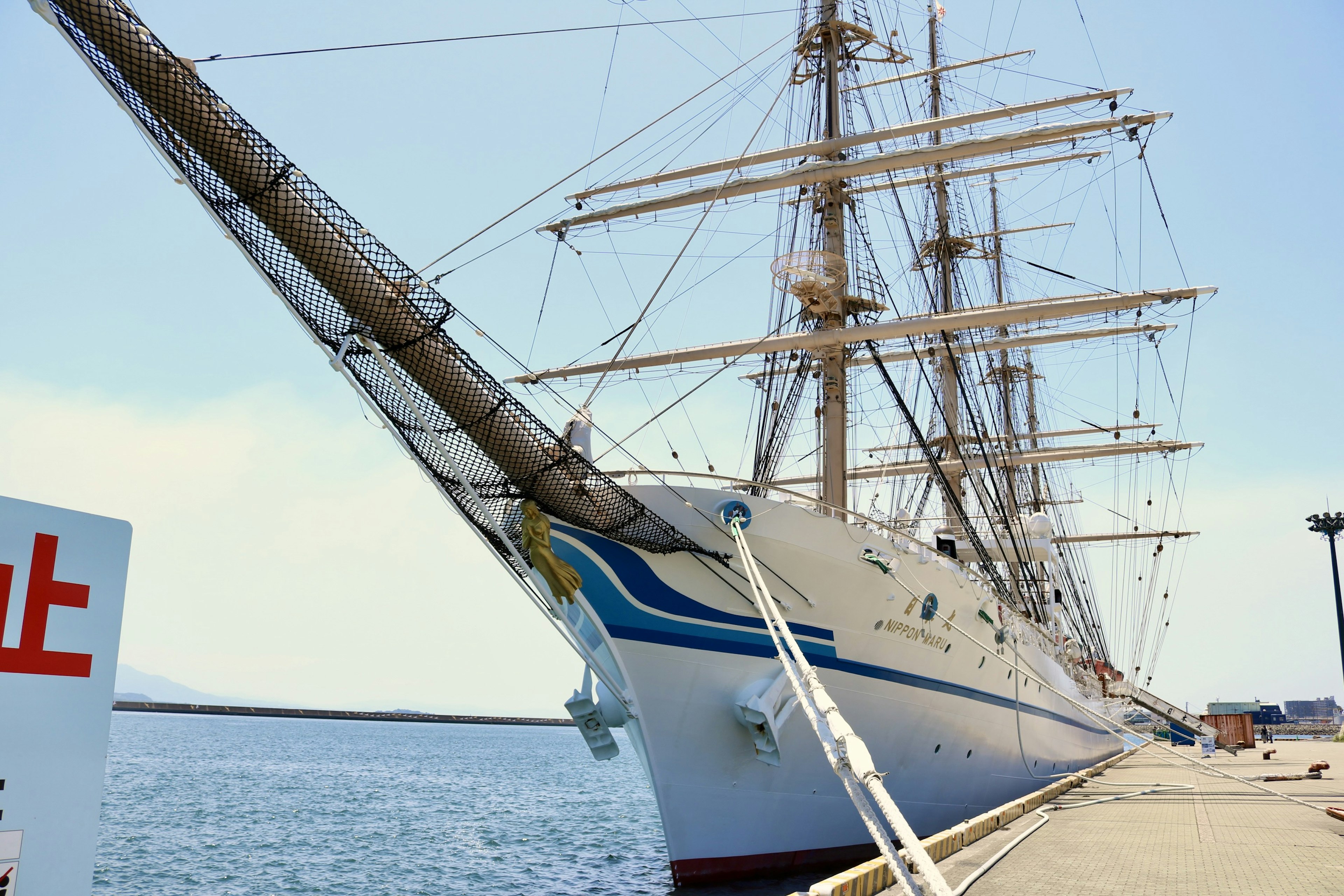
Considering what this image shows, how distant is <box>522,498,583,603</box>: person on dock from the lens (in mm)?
9930

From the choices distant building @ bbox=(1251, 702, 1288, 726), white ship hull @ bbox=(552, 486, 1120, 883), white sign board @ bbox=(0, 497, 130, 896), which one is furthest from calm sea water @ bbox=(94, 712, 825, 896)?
distant building @ bbox=(1251, 702, 1288, 726)

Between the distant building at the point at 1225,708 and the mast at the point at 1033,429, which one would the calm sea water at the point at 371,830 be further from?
the distant building at the point at 1225,708

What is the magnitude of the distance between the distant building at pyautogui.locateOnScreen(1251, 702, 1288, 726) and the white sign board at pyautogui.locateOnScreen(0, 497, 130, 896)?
90.3m

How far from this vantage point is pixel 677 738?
1087cm

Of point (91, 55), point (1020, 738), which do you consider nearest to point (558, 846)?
point (1020, 738)

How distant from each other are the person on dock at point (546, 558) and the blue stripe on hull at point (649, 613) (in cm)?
19

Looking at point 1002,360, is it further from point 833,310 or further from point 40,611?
point 40,611

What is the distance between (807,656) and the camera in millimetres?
11461

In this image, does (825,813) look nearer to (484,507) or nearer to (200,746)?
(484,507)

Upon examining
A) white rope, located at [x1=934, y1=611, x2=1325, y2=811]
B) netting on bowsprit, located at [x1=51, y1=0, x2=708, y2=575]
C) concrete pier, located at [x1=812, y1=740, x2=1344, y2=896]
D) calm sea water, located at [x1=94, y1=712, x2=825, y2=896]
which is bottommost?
calm sea water, located at [x1=94, y1=712, x2=825, y2=896]

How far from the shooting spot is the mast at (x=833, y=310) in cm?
1683

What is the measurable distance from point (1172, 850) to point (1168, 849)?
6 cm

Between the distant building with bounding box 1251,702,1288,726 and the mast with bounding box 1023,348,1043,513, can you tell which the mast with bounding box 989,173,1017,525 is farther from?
the distant building with bounding box 1251,702,1288,726

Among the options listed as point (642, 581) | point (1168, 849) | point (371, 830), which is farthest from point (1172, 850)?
point (371, 830)
